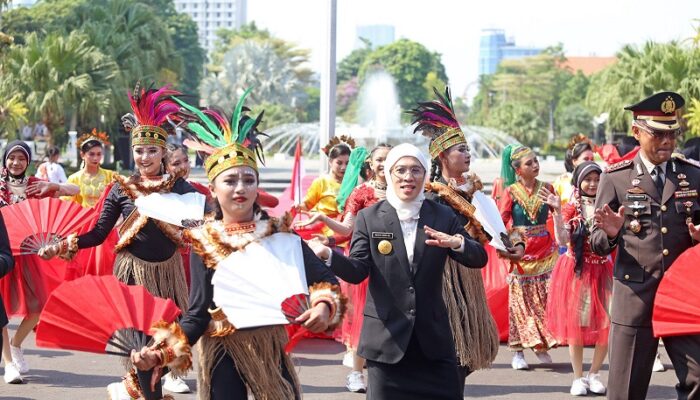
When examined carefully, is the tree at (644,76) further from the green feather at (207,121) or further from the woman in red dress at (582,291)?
the green feather at (207,121)

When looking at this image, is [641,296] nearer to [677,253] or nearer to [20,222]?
[677,253]

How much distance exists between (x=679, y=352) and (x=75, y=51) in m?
34.8

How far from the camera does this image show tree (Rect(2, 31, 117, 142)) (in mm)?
37875

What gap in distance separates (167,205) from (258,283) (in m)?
2.70

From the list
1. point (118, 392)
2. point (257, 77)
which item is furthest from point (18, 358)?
Answer: point (257, 77)

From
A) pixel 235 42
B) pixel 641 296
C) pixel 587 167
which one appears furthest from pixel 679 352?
pixel 235 42

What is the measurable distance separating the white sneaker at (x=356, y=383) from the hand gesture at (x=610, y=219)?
3115 mm

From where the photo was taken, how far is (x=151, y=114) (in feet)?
25.8

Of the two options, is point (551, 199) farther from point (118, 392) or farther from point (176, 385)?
point (118, 392)

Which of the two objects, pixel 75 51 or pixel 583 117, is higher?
pixel 75 51

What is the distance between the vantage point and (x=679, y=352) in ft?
20.5

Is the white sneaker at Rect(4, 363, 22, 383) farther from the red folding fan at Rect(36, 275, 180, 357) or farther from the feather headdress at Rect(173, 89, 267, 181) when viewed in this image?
the feather headdress at Rect(173, 89, 267, 181)

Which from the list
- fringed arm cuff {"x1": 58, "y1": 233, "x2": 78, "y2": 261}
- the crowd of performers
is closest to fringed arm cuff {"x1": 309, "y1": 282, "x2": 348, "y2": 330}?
the crowd of performers

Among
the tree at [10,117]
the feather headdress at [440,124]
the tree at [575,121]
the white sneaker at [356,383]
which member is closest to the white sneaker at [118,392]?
the feather headdress at [440,124]
